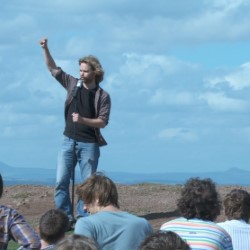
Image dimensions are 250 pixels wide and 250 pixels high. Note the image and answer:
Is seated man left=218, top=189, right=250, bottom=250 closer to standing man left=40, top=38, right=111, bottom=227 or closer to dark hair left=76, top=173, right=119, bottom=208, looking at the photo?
dark hair left=76, top=173, right=119, bottom=208

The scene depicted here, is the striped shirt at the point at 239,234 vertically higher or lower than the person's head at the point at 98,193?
lower

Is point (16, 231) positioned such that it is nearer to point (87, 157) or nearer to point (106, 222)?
point (106, 222)

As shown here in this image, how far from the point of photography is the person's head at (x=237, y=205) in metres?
7.29

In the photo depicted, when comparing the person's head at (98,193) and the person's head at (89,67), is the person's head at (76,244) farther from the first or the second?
the person's head at (89,67)

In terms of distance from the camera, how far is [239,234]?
285 inches

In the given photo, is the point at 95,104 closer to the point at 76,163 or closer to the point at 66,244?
the point at 76,163

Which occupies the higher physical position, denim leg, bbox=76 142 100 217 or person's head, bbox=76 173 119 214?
denim leg, bbox=76 142 100 217

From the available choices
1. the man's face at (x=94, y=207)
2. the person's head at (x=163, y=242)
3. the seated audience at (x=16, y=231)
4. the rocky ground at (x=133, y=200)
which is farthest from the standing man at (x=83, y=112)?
the person's head at (x=163, y=242)

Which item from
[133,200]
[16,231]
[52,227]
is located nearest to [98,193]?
[16,231]

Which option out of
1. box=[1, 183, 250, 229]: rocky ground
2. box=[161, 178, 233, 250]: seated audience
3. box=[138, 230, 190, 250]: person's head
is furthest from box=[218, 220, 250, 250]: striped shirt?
box=[1, 183, 250, 229]: rocky ground

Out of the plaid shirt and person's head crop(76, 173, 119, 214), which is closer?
the plaid shirt

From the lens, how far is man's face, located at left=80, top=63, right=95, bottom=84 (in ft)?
36.4

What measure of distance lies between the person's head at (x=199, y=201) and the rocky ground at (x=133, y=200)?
18.2ft

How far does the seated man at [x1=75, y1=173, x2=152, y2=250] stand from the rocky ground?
18.7 feet
